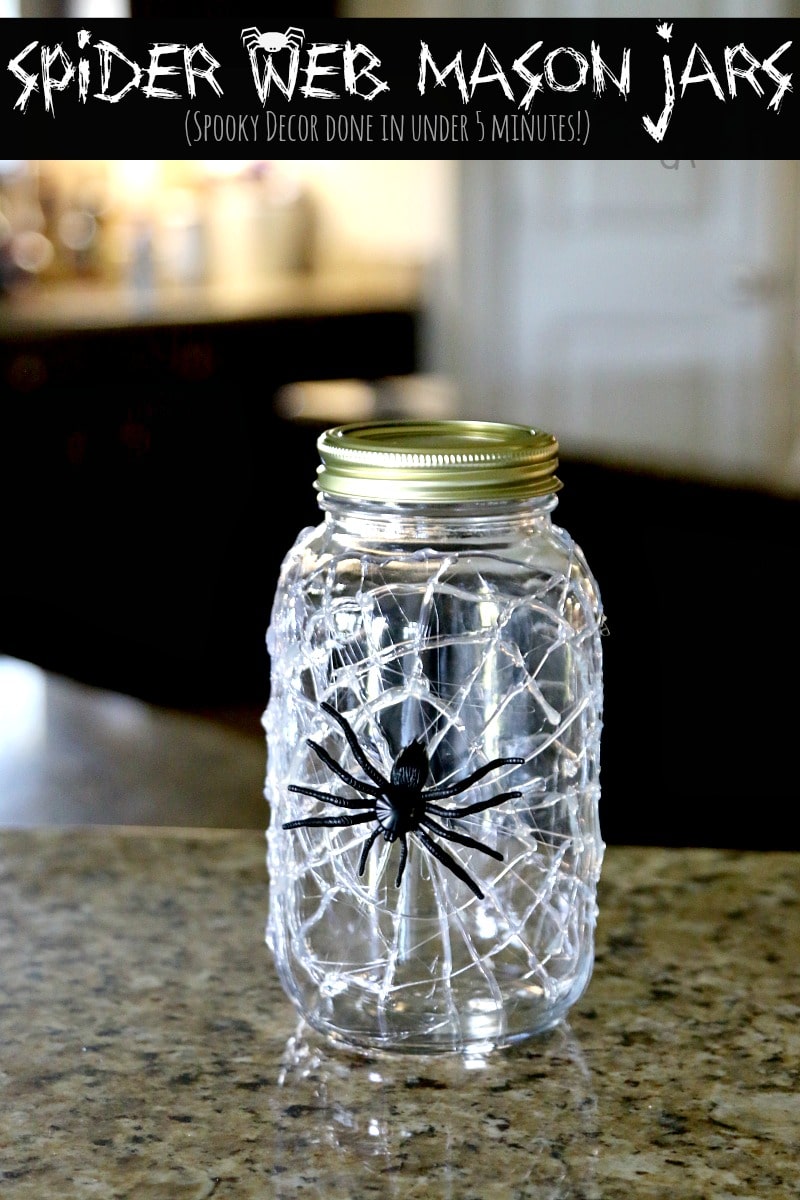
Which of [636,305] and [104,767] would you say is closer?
[104,767]

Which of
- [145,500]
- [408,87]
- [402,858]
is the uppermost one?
[408,87]

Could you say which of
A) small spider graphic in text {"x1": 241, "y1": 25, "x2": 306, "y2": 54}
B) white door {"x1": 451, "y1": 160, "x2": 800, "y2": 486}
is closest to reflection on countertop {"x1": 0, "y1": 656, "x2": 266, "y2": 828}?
small spider graphic in text {"x1": 241, "y1": 25, "x2": 306, "y2": 54}

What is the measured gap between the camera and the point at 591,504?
63.5 inches

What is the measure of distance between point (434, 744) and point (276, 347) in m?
3.34

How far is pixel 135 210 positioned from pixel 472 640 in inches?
161

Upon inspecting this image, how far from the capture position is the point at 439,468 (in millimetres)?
548

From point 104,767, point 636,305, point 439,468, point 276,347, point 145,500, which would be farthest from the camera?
point 636,305

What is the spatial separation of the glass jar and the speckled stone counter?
0.03m

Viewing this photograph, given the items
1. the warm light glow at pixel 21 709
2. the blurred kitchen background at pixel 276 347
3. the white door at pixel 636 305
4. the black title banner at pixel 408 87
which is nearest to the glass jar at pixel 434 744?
the black title banner at pixel 408 87

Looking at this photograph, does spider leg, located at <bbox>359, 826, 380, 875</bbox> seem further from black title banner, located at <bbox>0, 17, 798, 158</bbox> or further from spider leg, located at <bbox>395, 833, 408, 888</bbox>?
black title banner, located at <bbox>0, 17, 798, 158</bbox>

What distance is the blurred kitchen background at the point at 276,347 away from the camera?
363 centimetres

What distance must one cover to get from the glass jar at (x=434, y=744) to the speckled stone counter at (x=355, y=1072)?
0.03m

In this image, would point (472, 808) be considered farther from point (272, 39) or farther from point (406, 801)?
point (272, 39)

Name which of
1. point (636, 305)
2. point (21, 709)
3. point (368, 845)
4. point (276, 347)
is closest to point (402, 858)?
point (368, 845)
